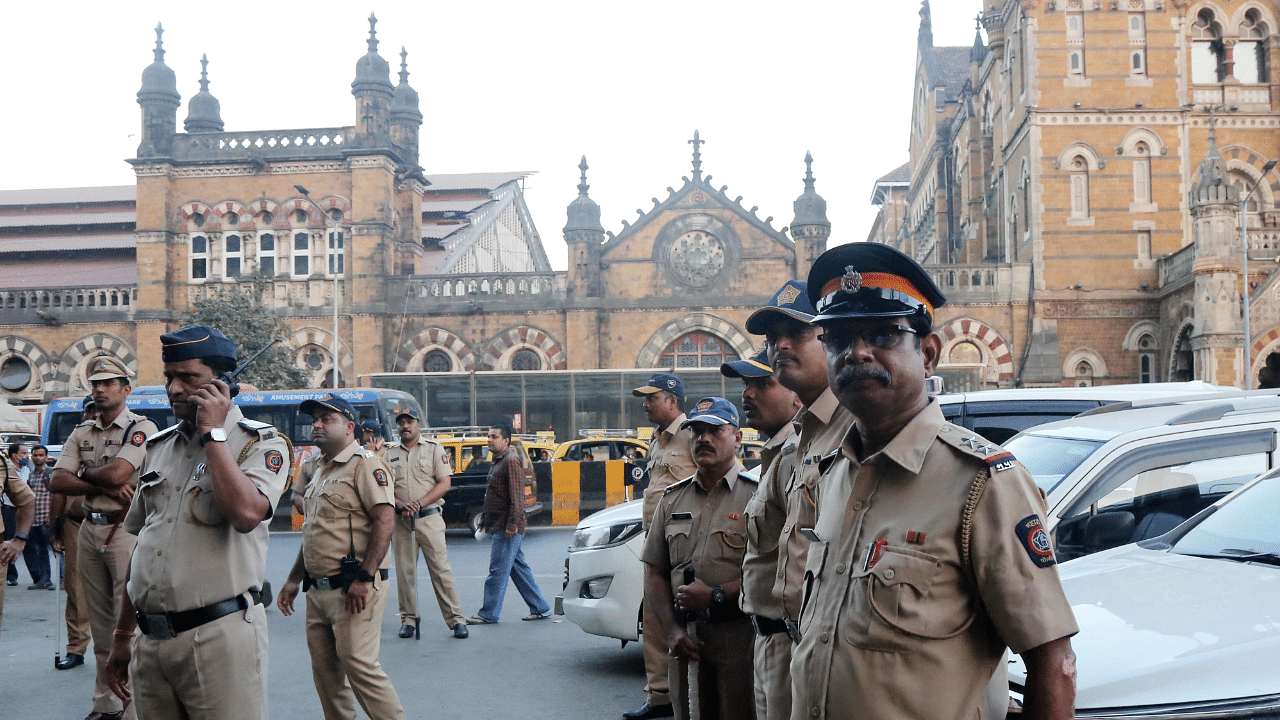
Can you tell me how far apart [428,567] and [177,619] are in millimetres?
5598

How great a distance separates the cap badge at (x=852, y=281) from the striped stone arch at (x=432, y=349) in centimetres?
2967

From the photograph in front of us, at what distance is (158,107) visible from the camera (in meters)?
33.1

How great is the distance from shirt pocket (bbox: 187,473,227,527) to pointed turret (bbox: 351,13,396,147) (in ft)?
96.8

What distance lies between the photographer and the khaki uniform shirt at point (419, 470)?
10.1 m

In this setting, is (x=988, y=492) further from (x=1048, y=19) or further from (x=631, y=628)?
(x=1048, y=19)

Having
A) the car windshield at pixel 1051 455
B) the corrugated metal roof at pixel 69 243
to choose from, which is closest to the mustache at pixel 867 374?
the car windshield at pixel 1051 455

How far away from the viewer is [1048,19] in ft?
96.8

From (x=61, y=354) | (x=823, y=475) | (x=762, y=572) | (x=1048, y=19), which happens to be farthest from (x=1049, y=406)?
(x=61, y=354)

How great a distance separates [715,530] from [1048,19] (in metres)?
29.3

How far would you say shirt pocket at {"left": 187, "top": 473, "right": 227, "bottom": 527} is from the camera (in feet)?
13.6

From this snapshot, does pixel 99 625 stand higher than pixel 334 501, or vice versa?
pixel 334 501

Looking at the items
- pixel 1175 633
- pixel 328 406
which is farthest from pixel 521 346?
pixel 1175 633

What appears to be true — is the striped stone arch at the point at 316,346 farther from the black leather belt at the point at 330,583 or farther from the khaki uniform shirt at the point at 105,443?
the black leather belt at the point at 330,583

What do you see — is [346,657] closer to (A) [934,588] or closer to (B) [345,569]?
(B) [345,569]
